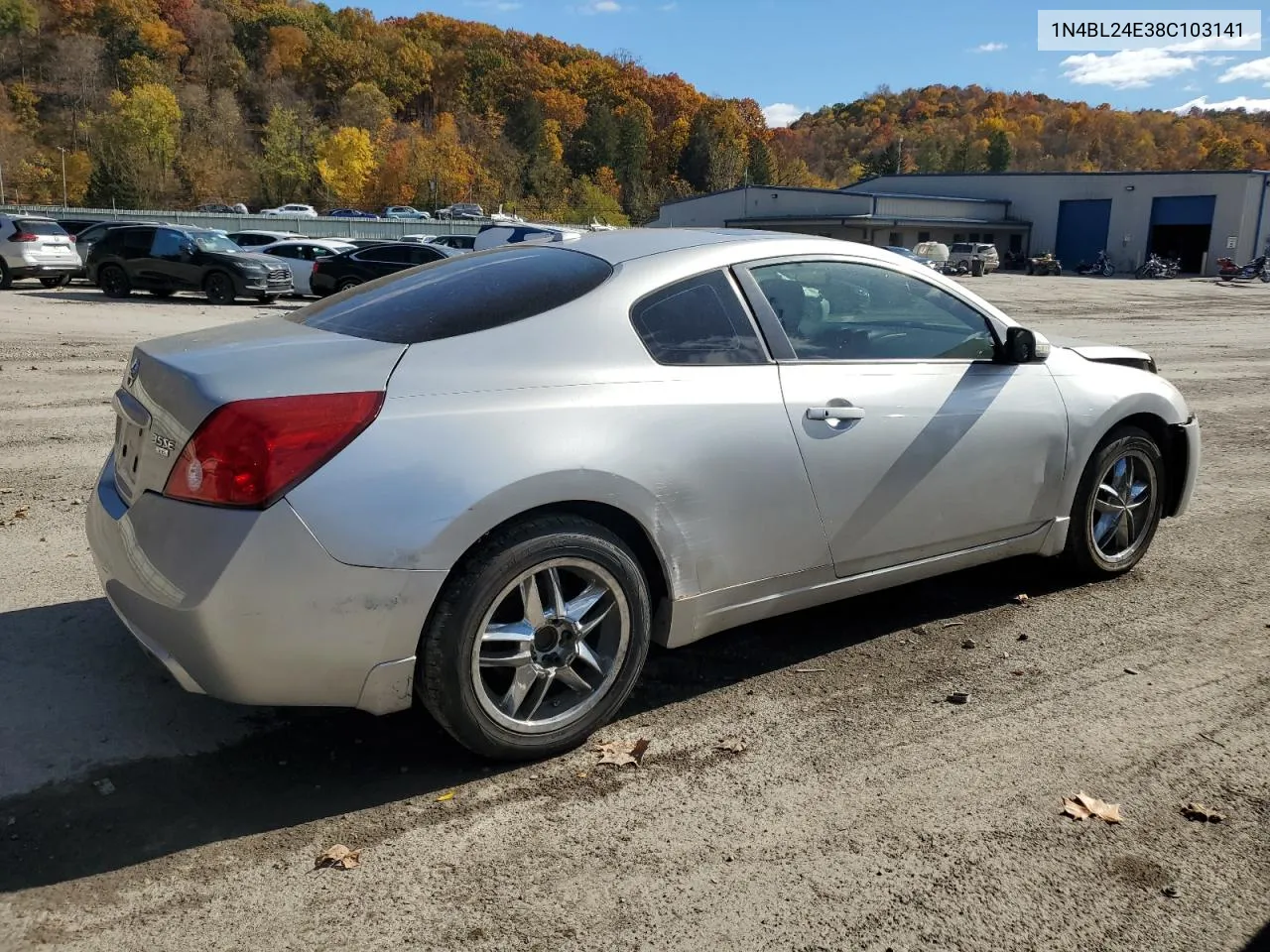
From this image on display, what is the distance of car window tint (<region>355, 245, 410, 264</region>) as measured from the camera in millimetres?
21141

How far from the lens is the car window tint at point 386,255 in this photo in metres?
21.1

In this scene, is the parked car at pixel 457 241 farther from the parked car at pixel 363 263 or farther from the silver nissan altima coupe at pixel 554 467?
the silver nissan altima coupe at pixel 554 467

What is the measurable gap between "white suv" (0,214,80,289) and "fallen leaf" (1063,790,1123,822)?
25198mm

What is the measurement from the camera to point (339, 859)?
2.85 metres

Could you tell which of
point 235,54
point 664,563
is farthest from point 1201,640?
point 235,54

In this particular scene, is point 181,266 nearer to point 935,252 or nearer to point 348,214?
point 935,252

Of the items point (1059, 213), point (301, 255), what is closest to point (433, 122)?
point (1059, 213)

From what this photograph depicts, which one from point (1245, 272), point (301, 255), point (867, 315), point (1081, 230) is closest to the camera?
point (867, 315)

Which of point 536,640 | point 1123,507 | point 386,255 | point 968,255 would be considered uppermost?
point 386,255

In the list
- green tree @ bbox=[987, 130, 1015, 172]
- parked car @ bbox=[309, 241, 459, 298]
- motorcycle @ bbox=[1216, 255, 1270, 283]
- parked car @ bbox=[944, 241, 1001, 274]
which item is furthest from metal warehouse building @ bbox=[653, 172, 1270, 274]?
green tree @ bbox=[987, 130, 1015, 172]

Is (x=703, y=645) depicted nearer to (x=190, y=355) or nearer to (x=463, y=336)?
(x=463, y=336)

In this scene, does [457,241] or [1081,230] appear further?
[1081,230]

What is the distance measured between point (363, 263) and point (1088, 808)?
19877mm

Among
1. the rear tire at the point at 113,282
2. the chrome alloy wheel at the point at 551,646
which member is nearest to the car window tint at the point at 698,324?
the chrome alloy wheel at the point at 551,646
